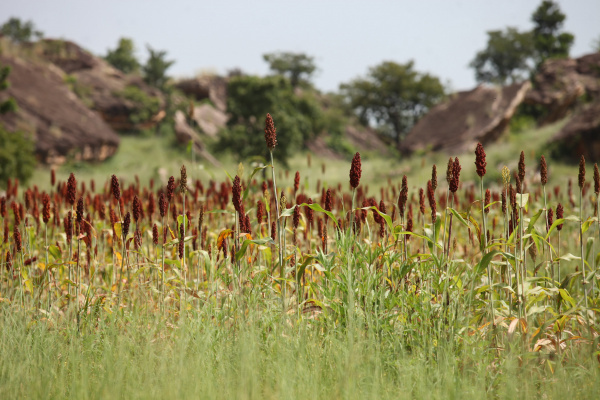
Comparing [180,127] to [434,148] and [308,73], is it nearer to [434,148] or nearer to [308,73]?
[434,148]

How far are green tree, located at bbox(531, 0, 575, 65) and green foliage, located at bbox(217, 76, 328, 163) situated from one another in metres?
21.3

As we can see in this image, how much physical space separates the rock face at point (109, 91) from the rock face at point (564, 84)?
2011cm

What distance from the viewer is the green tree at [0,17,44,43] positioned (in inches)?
1499

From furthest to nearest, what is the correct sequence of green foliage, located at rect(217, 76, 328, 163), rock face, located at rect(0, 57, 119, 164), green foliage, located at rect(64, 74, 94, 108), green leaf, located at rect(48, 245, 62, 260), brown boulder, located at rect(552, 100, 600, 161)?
green foliage, located at rect(64, 74, 94, 108) < rock face, located at rect(0, 57, 119, 164) < green foliage, located at rect(217, 76, 328, 163) < brown boulder, located at rect(552, 100, 600, 161) < green leaf, located at rect(48, 245, 62, 260)

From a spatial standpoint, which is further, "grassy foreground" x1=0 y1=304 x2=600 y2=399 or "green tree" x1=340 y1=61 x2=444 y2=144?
"green tree" x1=340 y1=61 x2=444 y2=144

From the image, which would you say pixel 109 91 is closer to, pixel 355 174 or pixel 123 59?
pixel 123 59

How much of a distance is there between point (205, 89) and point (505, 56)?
89.2 ft

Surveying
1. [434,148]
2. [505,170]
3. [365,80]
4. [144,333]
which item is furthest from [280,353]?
[365,80]

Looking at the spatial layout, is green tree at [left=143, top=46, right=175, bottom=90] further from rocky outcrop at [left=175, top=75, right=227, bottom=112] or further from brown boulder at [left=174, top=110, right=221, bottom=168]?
brown boulder at [left=174, top=110, right=221, bottom=168]

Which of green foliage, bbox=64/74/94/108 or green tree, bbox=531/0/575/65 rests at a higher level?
green tree, bbox=531/0/575/65

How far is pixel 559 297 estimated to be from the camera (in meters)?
2.67

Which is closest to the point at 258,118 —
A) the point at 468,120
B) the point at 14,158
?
the point at 14,158

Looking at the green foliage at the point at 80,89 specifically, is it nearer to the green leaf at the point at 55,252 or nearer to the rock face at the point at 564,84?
the rock face at the point at 564,84

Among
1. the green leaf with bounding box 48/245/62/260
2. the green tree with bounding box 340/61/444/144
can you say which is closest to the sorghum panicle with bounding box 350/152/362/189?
the green leaf with bounding box 48/245/62/260
